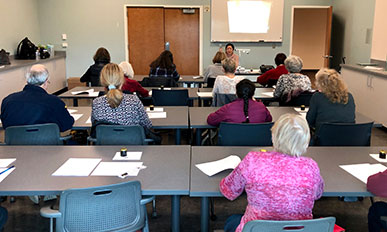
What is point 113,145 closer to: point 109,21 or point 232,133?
point 232,133

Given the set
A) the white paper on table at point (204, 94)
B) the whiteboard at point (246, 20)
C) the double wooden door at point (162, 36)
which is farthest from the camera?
the double wooden door at point (162, 36)

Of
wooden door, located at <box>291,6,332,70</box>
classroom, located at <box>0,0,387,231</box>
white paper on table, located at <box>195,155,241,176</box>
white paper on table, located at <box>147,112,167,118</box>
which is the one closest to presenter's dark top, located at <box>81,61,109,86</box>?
classroom, located at <box>0,0,387,231</box>

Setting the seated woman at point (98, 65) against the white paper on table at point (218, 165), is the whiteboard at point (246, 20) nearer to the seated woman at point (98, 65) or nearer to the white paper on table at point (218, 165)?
the seated woman at point (98, 65)

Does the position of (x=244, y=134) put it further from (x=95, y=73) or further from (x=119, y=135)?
(x=95, y=73)

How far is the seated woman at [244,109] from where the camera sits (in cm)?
317

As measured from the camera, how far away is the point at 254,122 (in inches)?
127

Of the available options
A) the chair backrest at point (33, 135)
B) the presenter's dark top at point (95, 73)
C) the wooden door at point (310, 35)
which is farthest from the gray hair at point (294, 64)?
the wooden door at point (310, 35)

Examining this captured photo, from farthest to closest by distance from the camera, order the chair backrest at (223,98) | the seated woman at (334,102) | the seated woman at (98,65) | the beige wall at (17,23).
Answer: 1. the beige wall at (17,23)
2. the seated woman at (98,65)
3. the chair backrest at (223,98)
4. the seated woman at (334,102)

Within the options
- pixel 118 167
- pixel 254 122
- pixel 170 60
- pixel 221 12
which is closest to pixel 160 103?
pixel 170 60

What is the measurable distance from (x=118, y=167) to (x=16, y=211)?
1500mm

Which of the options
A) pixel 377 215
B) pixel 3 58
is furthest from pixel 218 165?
pixel 3 58

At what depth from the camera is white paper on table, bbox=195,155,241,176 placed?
223 cm

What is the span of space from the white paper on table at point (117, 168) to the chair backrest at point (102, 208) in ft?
0.90

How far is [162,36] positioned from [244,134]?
267 inches
